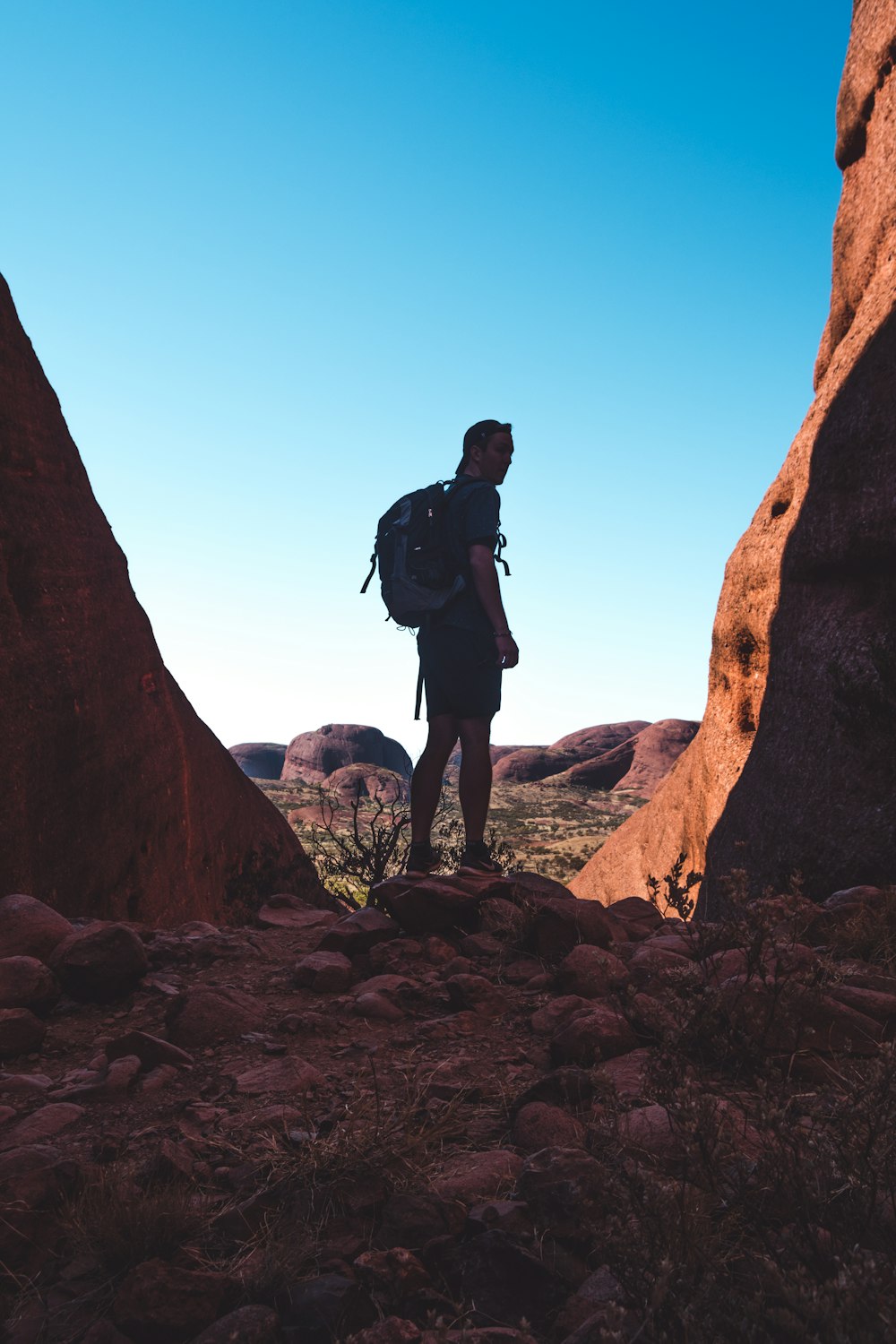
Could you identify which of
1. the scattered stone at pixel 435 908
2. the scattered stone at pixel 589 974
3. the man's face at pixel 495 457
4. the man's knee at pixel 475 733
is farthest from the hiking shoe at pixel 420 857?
the man's face at pixel 495 457

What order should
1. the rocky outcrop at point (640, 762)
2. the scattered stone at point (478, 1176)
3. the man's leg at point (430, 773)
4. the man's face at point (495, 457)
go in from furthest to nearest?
the rocky outcrop at point (640, 762) → the man's face at point (495, 457) → the man's leg at point (430, 773) → the scattered stone at point (478, 1176)

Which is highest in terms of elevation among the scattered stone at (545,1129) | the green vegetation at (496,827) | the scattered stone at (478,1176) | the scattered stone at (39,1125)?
the scattered stone at (545,1129)

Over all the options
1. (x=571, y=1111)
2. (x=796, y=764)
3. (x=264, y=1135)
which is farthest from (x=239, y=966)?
(x=796, y=764)

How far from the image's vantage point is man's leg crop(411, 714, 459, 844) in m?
5.19

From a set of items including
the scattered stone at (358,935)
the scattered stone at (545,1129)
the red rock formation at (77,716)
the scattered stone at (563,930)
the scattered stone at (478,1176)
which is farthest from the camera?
the red rock formation at (77,716)

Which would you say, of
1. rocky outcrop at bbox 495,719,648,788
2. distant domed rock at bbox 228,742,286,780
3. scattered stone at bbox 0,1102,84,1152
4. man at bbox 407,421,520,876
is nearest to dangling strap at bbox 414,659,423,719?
man at bbox 407,421,520,876

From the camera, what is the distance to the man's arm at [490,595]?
496 centimetres

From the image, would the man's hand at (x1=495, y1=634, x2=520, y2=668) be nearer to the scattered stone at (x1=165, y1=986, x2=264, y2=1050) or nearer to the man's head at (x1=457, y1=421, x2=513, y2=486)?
the man's head at (x1=457, y1=421, x2=513, y2=486)

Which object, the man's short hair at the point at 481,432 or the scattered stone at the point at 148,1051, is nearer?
the scattered stone at the point at 148,1051

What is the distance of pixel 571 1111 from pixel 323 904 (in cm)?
565

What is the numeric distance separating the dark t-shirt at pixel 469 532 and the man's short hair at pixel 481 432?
370mm

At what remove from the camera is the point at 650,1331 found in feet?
4.00

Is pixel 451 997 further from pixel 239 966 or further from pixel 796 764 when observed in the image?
pixel 796 764

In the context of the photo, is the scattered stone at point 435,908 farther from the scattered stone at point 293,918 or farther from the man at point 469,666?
the man at point 469,666
